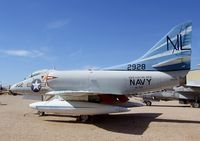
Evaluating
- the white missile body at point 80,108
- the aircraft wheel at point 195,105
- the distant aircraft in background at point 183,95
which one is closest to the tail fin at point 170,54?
the white missile body at point 80,108

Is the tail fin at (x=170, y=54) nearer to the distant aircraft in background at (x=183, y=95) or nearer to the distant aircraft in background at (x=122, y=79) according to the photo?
the distant aircraft in background at (x=122, y=79)

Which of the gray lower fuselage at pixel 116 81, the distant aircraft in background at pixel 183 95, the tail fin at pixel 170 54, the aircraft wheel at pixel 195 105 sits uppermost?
the tail fin at pixel 170 54

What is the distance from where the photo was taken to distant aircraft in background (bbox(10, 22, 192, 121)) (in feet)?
44.1

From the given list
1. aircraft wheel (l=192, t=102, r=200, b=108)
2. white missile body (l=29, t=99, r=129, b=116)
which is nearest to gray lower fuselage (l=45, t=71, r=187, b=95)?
white missile body (l=29, t=99, r=129, b=116)

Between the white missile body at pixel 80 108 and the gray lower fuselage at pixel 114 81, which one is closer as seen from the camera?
the white missile body at pixel 80 108

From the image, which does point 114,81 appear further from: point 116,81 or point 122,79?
point 122,79

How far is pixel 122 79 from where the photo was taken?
1402cm

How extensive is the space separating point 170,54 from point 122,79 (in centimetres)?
254

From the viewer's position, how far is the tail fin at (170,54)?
44.2ft

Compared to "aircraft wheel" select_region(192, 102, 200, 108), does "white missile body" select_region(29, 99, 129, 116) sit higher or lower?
higher

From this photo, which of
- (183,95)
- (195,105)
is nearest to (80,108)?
(195,105)

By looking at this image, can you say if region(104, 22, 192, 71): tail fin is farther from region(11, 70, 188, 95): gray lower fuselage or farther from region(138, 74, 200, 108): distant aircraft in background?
region(138, 74, 200, 108): distant aircraft in background

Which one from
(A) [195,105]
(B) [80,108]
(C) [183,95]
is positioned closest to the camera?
(B) [80,108]

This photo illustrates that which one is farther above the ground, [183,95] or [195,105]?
[183,95]
